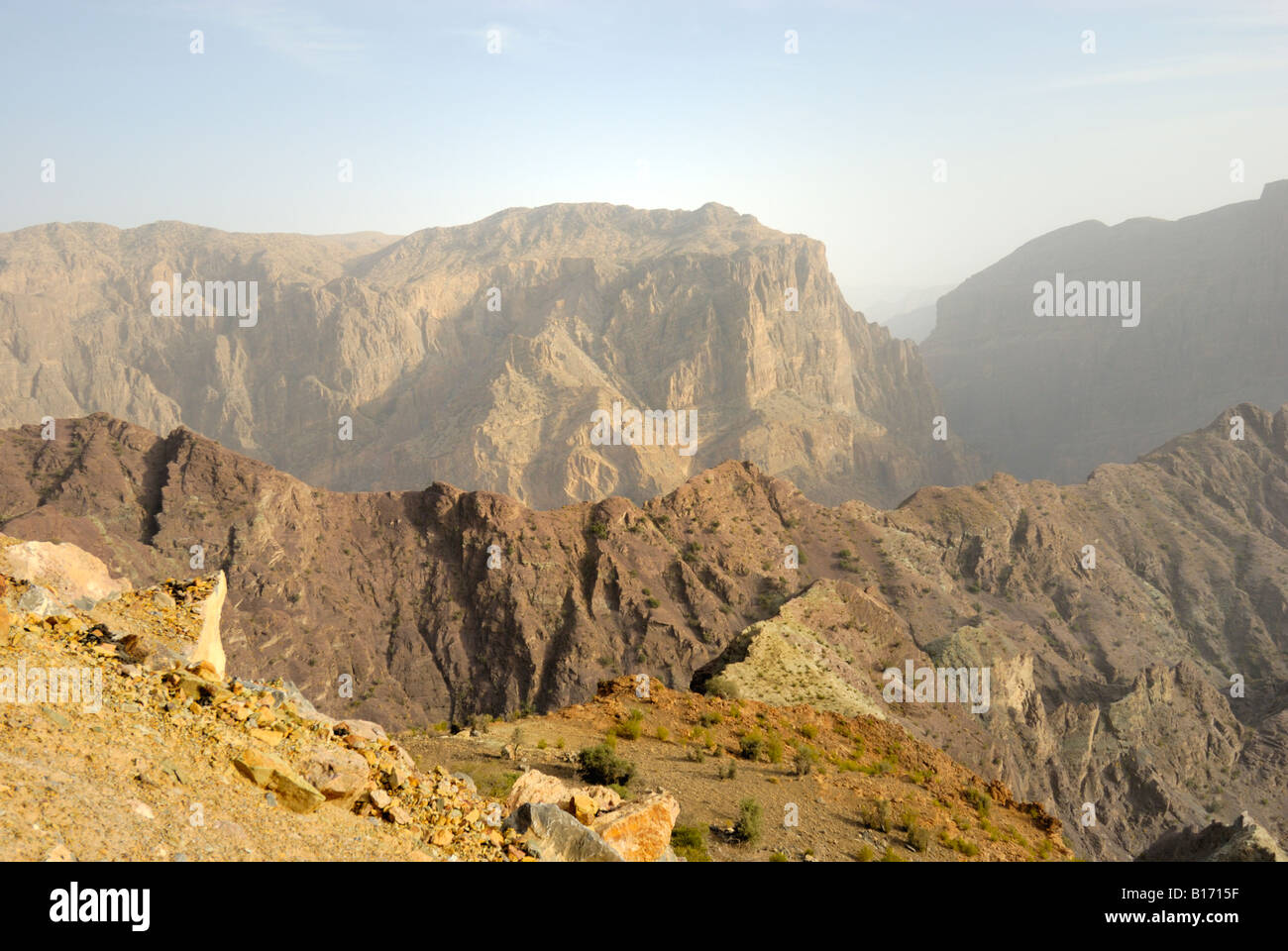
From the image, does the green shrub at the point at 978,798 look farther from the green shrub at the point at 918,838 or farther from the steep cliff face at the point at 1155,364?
the steep cliff face at the point at 1155,364

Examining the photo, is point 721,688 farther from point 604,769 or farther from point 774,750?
point 604,769

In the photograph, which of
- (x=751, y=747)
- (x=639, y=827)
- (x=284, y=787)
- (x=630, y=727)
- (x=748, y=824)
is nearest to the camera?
(x=284, y=787)

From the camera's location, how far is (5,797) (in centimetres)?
641

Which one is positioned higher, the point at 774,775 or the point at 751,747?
the point at 751,747

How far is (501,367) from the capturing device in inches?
5566

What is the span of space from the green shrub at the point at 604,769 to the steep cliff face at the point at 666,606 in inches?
959

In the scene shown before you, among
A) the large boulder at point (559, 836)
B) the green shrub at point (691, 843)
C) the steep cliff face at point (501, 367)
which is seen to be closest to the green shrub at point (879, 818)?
the green shrub at point (691, 843)

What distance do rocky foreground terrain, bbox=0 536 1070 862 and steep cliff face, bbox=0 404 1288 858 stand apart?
22344 mm

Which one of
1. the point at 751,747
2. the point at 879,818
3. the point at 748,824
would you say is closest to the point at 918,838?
the point at 879,818

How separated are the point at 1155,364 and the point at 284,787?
194941 mm

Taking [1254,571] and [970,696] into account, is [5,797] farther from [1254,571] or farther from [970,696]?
[1254,571]

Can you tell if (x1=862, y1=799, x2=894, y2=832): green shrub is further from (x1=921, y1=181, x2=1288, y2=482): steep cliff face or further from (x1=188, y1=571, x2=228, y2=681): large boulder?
(x1=921, y1=181, x2=1288, y2=482): steep cliff face

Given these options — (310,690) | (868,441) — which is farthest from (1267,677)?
(868,441)
